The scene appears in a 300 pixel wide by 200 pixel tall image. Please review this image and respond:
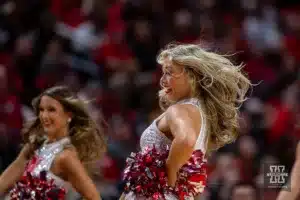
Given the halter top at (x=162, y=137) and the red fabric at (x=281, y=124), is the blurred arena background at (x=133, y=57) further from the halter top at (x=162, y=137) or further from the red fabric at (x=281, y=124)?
the halter top at (x=162, y=137)

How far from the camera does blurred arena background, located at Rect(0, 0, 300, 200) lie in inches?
401

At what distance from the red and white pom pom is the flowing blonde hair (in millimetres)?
1273

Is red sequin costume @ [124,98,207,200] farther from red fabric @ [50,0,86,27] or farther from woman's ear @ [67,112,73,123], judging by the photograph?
red fabric @ [50,0,86,27]

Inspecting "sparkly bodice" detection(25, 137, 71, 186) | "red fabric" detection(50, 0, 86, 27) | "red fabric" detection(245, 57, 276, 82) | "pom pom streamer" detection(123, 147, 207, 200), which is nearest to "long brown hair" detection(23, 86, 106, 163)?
"sparkly bodice" detection(25, 137, 71, 186)

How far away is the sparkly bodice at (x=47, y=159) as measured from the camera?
7273 millimetres

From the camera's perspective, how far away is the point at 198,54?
20.6 feet

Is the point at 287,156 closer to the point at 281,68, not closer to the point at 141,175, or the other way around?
the point at 281,68

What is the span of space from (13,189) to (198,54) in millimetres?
1848

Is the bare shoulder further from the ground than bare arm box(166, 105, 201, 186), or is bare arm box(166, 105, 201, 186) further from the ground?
the bare shoulder

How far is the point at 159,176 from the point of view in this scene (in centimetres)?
612

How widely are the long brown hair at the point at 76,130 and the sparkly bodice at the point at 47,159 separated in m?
0.13

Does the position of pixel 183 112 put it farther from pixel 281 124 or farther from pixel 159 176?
pixel 281 124

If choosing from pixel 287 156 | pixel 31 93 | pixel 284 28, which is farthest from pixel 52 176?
pixel 284 28

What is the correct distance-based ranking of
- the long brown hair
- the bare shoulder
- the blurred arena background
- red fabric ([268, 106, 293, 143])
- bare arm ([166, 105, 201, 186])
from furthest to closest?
red fabric ([268, 106, 293, 143])
the blurred arena background
the long brown hair
the bare shoulder
bare arm ([166, 105, 201, 186])
